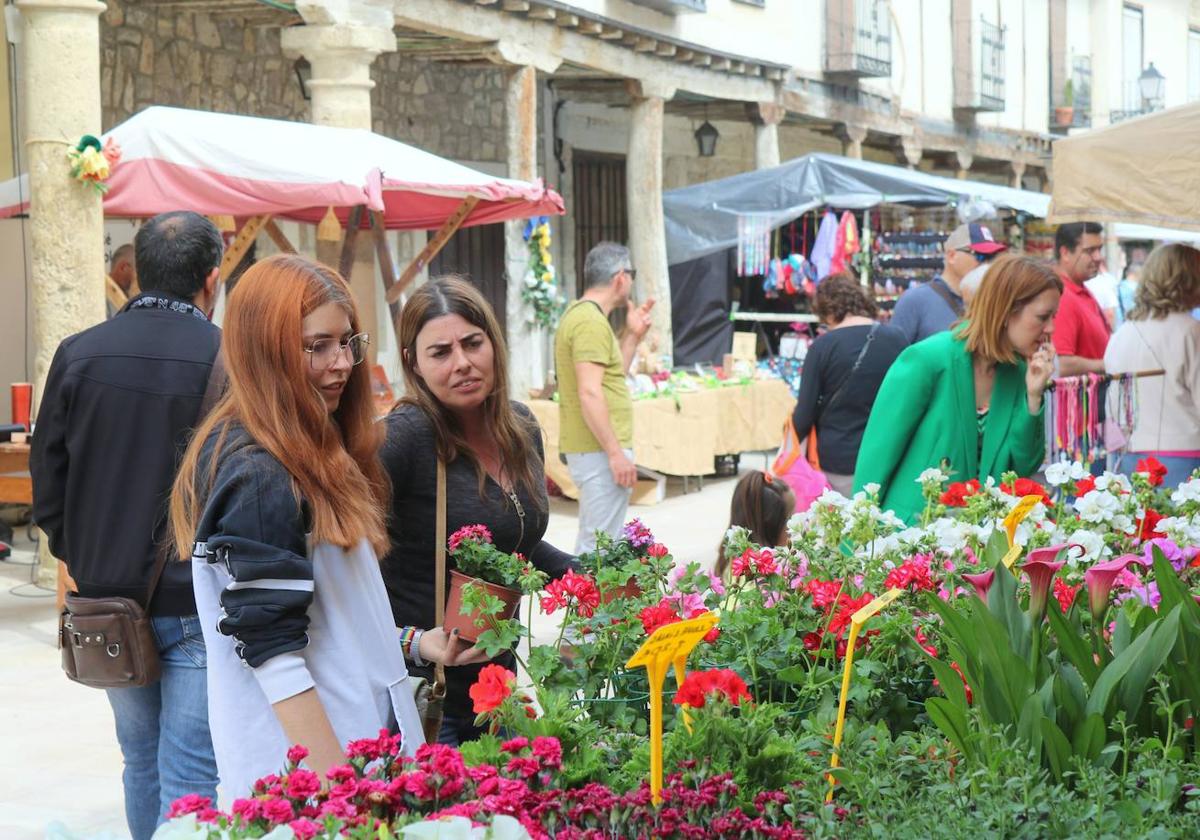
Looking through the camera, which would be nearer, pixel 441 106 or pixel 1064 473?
pixel 1064 473

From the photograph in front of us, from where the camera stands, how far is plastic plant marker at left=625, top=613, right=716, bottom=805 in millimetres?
1907

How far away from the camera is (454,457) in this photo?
3023mm

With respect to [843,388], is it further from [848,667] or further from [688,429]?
[688,429]

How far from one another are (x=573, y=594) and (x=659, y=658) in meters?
0.63

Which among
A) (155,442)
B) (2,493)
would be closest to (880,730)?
(155,442)

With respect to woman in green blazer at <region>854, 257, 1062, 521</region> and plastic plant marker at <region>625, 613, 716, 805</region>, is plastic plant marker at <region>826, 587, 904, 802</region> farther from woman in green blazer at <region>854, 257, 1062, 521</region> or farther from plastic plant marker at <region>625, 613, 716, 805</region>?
woman in green blazer at <region>854, 257, 1062, 521</region>

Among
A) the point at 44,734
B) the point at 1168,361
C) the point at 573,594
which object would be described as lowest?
the point at 44,734

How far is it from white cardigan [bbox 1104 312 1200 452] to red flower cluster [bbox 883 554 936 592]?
12.1 ft

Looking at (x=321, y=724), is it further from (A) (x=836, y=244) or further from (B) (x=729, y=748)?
(A) (x=836, y=244)

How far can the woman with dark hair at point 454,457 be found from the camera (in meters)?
2.96

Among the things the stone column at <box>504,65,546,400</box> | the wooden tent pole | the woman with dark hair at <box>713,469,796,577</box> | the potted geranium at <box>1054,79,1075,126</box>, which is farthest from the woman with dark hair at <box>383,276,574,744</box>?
the potted geranium at <box>1054,79,1075,126</box>

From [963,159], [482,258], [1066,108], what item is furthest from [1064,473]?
[1066,108]

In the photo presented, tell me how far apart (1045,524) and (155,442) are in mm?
1925

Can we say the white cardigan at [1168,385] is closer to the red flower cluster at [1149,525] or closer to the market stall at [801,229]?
the red flower cluster at [1149,525]
